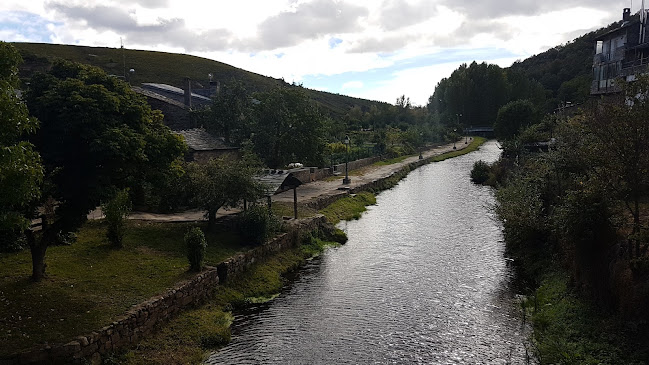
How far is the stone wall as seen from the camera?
11938 mm

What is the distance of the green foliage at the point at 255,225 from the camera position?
2256cm

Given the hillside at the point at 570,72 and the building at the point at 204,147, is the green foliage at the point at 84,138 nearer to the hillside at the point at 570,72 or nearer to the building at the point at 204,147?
the building at the point at 204,147

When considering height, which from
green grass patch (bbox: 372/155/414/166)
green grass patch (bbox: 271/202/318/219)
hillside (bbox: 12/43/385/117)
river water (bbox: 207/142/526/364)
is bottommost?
river water (bbox: 207/142/526/364)

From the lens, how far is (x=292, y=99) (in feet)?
146

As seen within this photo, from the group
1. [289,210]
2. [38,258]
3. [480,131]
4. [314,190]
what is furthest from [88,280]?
[480,131]

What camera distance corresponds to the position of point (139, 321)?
14.4 metres

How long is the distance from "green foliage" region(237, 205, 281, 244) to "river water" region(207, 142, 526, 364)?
2.55 m

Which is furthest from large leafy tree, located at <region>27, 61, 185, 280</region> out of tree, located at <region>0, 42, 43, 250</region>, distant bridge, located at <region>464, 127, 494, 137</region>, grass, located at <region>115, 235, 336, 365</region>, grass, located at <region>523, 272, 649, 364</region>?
distant bridge, located at <region>464, 127, 494, 137</region>

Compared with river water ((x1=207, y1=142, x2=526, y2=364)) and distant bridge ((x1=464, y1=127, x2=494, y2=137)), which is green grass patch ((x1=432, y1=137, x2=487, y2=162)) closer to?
distant bridge ((x1=464, y1=127, x2=494, y2=137))

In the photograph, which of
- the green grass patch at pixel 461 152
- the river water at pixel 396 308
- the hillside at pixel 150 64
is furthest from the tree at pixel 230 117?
the hillside at pixel 150 64

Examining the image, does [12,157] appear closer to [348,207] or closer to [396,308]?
[396,308]

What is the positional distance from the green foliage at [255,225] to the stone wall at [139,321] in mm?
601

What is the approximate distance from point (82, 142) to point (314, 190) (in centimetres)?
A: 2711

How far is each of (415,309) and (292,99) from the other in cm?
2979
